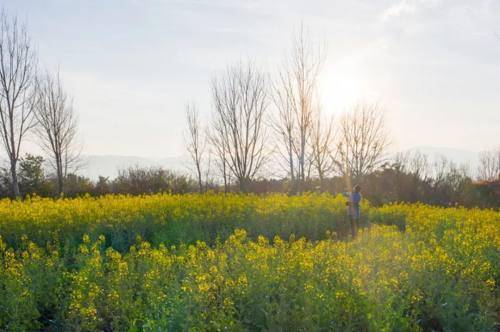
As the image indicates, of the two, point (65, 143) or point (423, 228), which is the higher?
point (65, 143)

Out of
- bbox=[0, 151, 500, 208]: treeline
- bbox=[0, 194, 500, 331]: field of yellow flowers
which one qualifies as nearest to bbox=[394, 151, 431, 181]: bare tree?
bbox=[0, 151, 500, 208]: treeline

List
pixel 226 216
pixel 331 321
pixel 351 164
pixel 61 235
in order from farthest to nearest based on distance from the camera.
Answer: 1. pixel 351 164
2. pixel 226 216
3. pixel 61 235
4. pixel 331 321

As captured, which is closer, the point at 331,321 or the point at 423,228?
the point at 331,321

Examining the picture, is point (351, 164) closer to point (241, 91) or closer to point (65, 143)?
point (241, 91)

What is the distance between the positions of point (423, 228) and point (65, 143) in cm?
1773

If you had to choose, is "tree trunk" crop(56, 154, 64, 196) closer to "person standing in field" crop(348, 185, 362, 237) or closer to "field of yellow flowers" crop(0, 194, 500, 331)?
"field of yellow flowers" crop(0, 194, 500, 331)

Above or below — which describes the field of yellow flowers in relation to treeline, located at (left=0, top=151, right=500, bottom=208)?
below

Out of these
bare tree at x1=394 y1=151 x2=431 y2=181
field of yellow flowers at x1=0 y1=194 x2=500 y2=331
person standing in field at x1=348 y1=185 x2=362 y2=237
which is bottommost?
field of yellow flowers at x1=0 y1=194 x2=500 y2=331

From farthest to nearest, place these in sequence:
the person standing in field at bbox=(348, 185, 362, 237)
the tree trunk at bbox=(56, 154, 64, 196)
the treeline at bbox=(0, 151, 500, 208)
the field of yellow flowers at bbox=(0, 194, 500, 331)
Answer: the tree trunk at bbox=(56, 154, 64, 196) → the treeline at bbox=(0, 151, 500, 208) → the person standing in field at bbox=(348, 185, 362, 237) → the field of yellow flowers at bbox=(0, 194, 500, 331)

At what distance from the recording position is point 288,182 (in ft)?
79.4

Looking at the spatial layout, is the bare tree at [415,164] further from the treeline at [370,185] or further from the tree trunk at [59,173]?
the tree trunk at [59,173]

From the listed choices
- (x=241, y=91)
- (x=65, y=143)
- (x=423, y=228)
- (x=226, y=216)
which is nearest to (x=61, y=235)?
(x=226, y=216)

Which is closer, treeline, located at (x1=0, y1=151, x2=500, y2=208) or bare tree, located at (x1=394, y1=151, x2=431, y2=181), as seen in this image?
treeline, located at (x1=0, y1=151, x2=500, y2=208)

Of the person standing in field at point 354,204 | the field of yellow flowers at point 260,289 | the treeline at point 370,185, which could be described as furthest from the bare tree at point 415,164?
the field of yellow flowers at point 260,289
